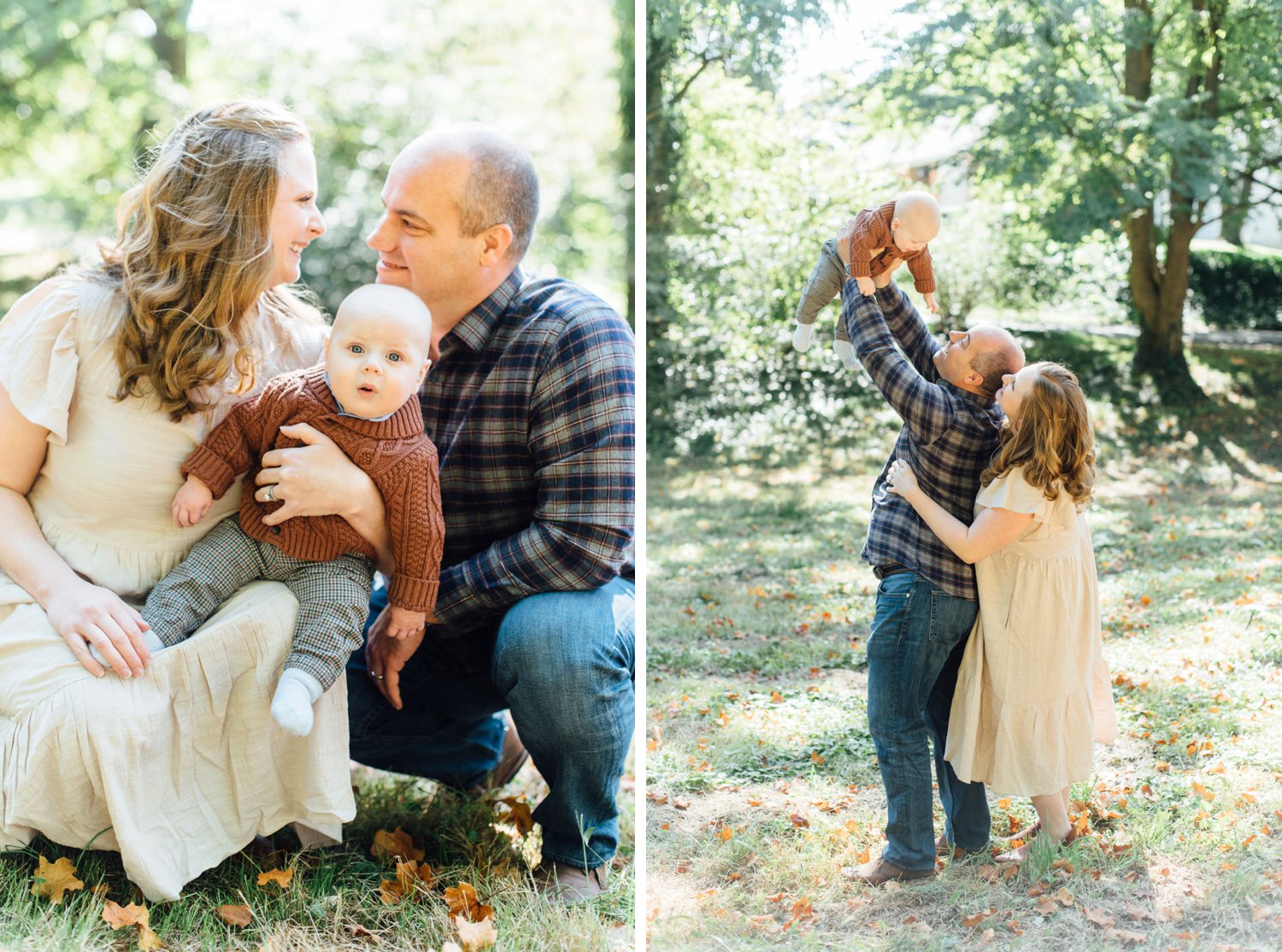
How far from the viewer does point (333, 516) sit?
2.35 metres

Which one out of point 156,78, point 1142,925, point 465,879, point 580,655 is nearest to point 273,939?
point 465,879

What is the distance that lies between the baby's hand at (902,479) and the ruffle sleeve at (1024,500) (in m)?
0.14

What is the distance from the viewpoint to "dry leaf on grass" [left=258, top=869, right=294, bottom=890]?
2.36 m

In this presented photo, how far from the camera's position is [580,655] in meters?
2.43

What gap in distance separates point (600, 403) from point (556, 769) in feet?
2.58

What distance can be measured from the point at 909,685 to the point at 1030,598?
0.30 metres

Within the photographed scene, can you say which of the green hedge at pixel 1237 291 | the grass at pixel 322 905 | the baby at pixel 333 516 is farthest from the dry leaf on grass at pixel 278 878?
the green hedge at pixel 1237 291

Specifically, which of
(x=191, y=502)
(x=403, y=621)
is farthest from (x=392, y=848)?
(x=191, y=502)

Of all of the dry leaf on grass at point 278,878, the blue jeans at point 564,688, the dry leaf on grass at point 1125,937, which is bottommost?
the dry leaf on grass at point 1125,937

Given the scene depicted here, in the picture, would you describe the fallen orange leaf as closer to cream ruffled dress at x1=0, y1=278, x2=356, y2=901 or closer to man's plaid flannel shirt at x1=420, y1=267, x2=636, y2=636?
man's plaid flannel shirt at x1=420, y1=267, x2=636, y2=636

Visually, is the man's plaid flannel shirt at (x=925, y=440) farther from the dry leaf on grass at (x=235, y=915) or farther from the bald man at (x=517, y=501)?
the dry leaf on grass at (x=235, y=915)

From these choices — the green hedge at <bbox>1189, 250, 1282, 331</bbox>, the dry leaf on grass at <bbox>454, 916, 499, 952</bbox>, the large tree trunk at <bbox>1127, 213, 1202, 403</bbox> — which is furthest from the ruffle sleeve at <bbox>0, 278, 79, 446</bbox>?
the green hedge at <bbox>1189, 250, 1282, 331</bbox>

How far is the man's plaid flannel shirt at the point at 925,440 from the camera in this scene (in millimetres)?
2357

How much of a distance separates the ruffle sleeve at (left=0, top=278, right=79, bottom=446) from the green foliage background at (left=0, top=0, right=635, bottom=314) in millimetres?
8080
